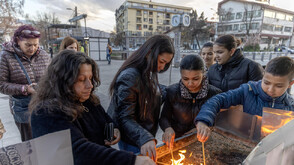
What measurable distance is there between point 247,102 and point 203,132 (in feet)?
2.22

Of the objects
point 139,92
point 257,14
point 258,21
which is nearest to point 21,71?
point 139,92

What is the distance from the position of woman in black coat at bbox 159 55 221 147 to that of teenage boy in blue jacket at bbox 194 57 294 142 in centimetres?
23

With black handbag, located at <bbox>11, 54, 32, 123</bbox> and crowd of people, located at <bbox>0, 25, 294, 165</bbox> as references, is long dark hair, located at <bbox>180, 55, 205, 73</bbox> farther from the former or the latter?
black handbag, located at <bbox>11, 54, 32, 123</bbox>

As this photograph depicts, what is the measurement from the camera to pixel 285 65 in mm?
1322

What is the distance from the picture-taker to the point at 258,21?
34.8m

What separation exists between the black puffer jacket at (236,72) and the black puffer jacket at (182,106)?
29.0 inches

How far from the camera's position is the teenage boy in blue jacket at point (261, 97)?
1312 millimetres

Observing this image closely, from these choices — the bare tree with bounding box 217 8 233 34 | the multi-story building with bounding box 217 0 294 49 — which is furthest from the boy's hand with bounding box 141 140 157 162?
the bare tree with bounding box 217 8 233 34

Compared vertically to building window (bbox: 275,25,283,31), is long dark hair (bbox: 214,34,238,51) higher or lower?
lower

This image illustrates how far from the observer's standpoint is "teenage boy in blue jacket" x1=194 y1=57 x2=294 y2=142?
131 centimetres

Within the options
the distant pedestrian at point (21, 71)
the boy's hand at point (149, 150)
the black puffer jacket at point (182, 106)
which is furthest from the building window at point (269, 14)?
the boy's hand at point (149, 150)

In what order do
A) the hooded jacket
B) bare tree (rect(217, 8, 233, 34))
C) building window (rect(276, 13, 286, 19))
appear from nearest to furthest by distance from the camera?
1. the hooded jacket
2. bare tree (rect(217, 8, 233, 34))
3. building window (rect(276, 13, 286, 19))

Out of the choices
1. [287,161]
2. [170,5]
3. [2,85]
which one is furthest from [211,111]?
[170,5]

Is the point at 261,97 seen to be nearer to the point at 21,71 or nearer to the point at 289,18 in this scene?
the point at 21,71
